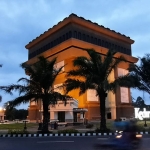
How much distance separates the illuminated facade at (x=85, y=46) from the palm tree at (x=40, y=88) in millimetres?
21198

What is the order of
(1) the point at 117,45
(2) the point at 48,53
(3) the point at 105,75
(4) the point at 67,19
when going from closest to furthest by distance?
(3) the point at 105,75 → (4) the point at 67,19 → (2) the point at 48,53 → (1) the point at 117,45

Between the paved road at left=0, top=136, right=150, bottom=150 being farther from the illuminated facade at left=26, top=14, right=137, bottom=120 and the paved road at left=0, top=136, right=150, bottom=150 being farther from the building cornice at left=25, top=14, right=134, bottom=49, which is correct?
the building cornice at left=25, top=14, right=134, bottom=49

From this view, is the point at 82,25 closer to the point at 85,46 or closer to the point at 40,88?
the point at 85,46

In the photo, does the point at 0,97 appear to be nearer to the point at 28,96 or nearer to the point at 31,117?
the point at 28,96

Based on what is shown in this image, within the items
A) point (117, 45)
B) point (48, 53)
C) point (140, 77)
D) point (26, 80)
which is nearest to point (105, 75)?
point (140, 77)

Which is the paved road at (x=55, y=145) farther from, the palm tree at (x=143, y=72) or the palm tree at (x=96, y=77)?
the palm tree at (x=143, y=72)

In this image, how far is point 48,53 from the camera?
2073 inches

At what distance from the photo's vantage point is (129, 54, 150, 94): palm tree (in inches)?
987

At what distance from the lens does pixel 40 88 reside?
2309cm

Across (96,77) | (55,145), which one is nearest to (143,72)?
(96,77)

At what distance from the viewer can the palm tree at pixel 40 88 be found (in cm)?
2241

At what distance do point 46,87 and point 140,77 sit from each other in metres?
9.94

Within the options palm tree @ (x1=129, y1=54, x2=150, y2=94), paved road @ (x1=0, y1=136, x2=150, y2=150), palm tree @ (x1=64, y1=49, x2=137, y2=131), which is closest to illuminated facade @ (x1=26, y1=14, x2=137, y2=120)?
palm tree @ (x1=129, y1=54, x2=150, y2=94)

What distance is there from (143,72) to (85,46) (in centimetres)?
2324
